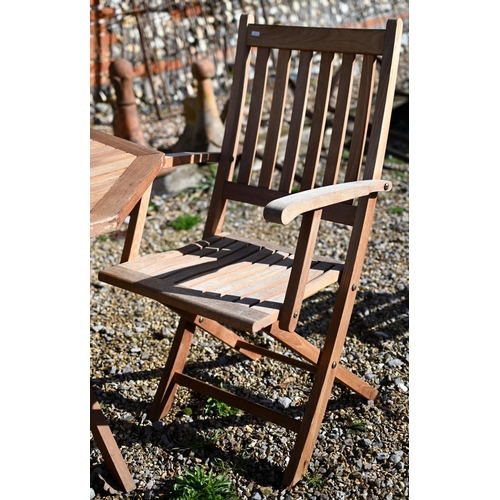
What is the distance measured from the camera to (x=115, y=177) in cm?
183

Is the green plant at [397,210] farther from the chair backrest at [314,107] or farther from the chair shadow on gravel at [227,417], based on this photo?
the chair backrest at [314,107]

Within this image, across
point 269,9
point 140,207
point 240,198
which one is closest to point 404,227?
point 240,198

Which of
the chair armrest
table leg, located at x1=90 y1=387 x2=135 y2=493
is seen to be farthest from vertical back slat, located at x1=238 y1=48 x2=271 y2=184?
table leg, located at x1=90 y1=387 x2=135 y2=493

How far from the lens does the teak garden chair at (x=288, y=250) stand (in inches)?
71.1

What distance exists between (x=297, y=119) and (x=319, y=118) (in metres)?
0.09

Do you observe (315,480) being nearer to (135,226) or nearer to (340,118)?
(135,226)

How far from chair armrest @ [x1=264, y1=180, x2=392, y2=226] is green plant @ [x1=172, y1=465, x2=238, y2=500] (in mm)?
843

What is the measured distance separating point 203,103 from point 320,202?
292 centimetres

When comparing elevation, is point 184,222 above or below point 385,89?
below

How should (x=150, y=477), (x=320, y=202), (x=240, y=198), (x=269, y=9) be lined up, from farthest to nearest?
(x=269, y=9) < (x=240, y=198) < (x=150, y=477) < (x=320, y=202)

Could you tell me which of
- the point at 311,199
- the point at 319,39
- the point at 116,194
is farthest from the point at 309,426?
the point at 319,39

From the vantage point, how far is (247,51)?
2.37m

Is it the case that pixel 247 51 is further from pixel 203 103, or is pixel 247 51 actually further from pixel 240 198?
pixel 203 103

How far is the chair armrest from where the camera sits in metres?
1.61
